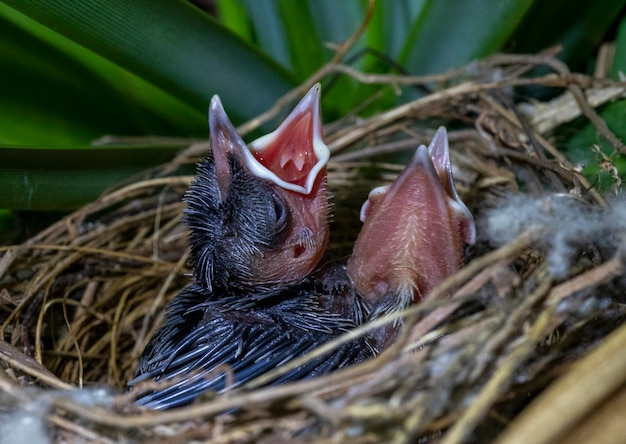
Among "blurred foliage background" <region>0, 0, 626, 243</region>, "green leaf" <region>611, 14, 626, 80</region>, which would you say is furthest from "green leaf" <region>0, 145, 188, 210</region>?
"green leaf" <region>611, 14, 626, 80</region>

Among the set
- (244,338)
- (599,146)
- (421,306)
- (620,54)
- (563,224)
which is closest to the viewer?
(421,306)

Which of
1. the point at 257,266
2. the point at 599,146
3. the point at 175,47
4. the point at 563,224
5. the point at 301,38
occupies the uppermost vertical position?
the point at 175,47

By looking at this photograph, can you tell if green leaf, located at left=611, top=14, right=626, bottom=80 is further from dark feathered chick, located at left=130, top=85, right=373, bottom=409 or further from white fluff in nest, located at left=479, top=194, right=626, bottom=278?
dark feathered chick, located at left=130, top=85, right=373, bottom=409

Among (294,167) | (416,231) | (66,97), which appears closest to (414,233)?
(416,231)

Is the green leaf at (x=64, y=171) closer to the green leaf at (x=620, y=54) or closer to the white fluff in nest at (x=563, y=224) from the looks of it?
the white fluff in nest at (x=563, y=224)

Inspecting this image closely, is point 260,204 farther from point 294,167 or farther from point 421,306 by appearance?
point 421,306

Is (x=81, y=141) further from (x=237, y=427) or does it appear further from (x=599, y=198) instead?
(x=599, y=198)

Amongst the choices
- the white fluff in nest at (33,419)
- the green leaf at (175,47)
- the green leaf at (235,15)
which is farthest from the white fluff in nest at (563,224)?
the green leaf at (235,15)
